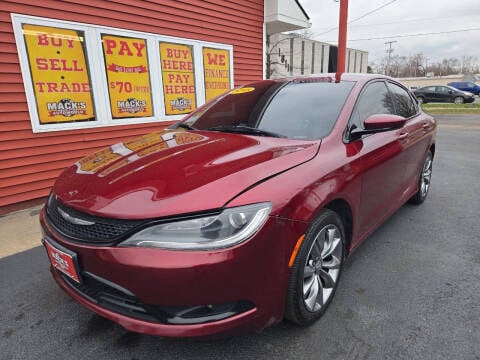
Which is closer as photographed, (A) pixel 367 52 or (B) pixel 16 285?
(B) pixel 16 285

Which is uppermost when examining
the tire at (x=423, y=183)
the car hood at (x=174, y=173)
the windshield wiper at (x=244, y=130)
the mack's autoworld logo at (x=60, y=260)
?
the windshield wiper at (x=244, y=130)

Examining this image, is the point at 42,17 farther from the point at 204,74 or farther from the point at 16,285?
the point at 16,285

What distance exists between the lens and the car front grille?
5.08ft

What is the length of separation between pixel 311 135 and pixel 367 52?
171 feet

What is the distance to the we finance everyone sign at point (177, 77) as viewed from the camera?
234 inches

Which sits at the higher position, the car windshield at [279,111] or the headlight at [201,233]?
the car windshield at [279,111]

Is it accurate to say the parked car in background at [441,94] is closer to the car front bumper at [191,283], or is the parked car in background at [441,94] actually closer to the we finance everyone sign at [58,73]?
the we finance everyone sign at [58,73]

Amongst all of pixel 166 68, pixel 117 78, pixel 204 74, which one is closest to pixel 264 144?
pixel 117 78

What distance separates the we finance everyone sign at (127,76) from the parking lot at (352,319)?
2922 mm

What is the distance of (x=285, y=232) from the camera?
165 cm

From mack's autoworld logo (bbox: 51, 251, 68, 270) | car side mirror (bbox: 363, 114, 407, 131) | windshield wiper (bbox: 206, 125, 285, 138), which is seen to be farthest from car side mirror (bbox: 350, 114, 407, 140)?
mack's autoworld logo (bbox: 51, 251, 68, 270)

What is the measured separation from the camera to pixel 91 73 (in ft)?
16.3

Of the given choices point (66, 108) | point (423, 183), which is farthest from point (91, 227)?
point (423, 183)

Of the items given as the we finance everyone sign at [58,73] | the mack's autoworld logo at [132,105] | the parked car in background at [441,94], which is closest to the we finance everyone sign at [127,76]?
the mack's autoworld logo at [132,105]
